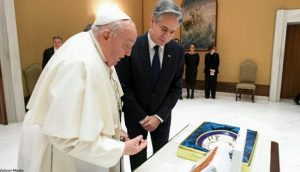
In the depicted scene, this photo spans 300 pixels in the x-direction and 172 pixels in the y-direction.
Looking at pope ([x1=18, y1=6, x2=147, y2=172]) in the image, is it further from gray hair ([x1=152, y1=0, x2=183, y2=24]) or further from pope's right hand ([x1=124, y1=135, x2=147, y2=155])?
gray hair ([x1=152, y1=0, x2=183, y2=24])

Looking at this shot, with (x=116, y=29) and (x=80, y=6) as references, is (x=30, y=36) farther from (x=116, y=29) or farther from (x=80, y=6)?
(x=116, y=29)

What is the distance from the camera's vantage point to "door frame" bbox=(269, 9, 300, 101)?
21.8 feet

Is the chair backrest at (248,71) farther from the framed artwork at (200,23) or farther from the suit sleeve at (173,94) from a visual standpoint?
the suit sleeve at (173,94)

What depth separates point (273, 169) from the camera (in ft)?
4.53

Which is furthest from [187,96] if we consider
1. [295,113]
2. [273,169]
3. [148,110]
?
[273,169]

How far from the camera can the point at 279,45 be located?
6.90m

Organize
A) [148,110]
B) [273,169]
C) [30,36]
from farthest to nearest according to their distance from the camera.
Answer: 1. [30,36]
2. [148,110]
3. [273,169]

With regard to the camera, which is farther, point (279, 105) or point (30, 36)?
point (279, 105)

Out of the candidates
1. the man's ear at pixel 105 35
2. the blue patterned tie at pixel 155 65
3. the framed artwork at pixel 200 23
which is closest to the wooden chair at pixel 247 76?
the framed artwork at pixel 200 23

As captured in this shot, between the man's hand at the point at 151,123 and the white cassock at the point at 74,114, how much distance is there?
0.77 m

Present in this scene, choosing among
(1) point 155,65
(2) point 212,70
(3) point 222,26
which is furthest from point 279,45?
(1) point 155,65

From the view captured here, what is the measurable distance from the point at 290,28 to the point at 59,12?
6731mm

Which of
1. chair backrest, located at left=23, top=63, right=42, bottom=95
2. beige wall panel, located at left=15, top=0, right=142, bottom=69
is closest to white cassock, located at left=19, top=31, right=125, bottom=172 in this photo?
chair backrest, located at left=23, top=63, right=42, bottom=95

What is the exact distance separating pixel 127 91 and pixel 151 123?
33 cm
